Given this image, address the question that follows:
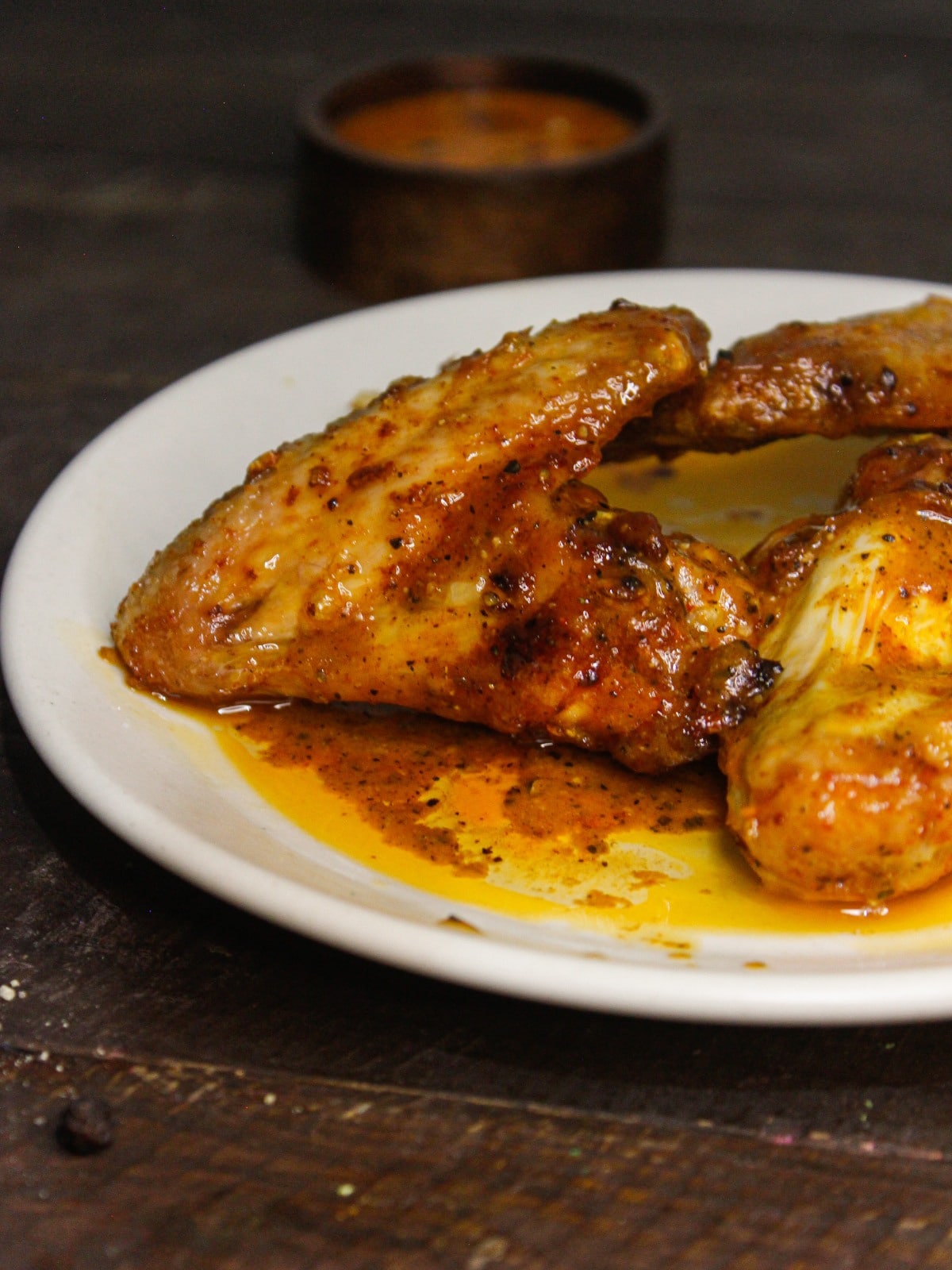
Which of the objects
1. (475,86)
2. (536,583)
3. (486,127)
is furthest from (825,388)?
(475,86)

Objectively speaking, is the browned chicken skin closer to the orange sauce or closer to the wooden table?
the wooden table

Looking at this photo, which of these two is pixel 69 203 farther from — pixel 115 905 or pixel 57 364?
pixel 115 905

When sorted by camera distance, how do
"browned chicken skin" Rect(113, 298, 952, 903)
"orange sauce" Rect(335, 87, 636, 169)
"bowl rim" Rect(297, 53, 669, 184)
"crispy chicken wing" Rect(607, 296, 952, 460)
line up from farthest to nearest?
"orange sauce" Rect(335, 87, 636, 169)
"bowl rim" Rect(297, 53, 669, 184)
"crispy chicken wing" Rect(607, 296, 952, 460)
"browned chicken skin" Rect(113, 298, 952, 903)

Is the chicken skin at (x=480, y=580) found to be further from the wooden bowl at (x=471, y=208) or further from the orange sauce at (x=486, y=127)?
the orange sauce at (x=486, y=127)

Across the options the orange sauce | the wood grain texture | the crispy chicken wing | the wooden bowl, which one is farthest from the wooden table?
the orange sauce

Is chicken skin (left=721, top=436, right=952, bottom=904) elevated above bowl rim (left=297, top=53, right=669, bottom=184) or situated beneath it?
situated beneath

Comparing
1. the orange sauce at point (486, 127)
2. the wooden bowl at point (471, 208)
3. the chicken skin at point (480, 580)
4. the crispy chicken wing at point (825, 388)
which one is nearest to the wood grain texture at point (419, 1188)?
the chicken skin at point (480, 580)
